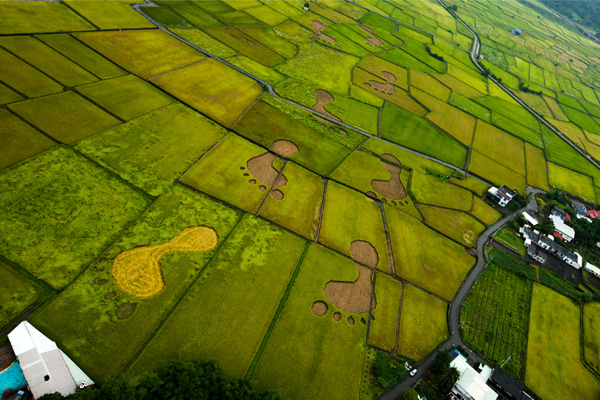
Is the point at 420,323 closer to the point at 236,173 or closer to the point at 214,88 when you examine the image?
the point at 236,173

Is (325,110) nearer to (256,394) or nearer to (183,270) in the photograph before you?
(183,270)

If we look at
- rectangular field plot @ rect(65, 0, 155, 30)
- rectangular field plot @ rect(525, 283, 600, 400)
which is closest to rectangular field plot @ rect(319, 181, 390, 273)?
rectangular field plot @ rect(525, 283, 600, 400)

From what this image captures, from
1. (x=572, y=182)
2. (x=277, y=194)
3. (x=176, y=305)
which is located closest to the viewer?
(x=176, y=305)

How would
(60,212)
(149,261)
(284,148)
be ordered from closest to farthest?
(149,261), (60,212), (284,148)

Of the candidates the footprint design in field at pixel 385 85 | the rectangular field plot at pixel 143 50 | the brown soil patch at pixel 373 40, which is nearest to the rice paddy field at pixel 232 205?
the rectangular field plot at pixel 143 50

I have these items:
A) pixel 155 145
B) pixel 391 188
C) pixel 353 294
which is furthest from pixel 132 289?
pixel 391 188

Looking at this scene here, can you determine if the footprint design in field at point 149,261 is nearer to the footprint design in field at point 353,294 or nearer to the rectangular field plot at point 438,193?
the footprint design in field at point 353,294

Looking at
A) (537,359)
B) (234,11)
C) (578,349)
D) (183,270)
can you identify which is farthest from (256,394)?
(234,11)
